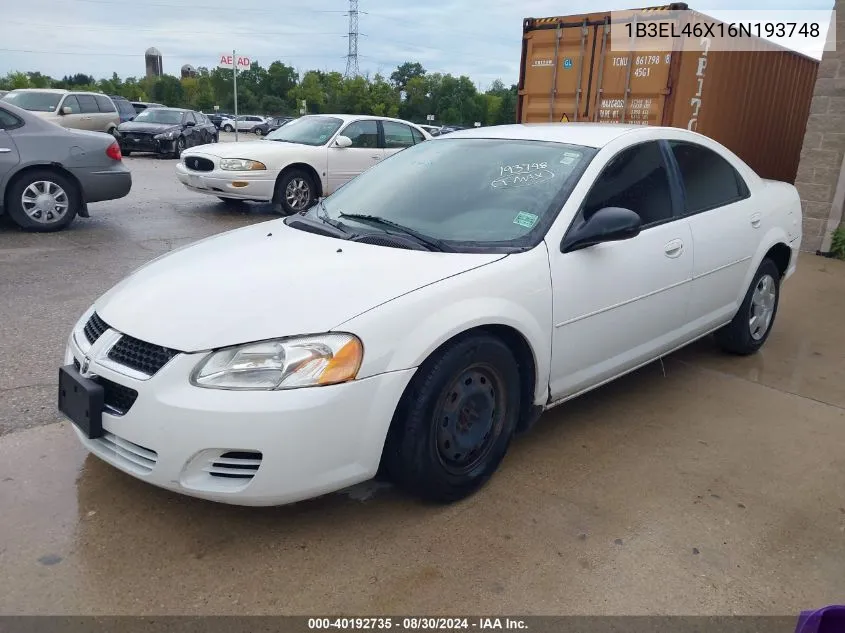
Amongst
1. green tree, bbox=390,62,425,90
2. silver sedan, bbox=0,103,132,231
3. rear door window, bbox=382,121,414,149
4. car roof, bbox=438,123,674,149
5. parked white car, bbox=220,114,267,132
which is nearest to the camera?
car roof, bbox=438,123,674,149

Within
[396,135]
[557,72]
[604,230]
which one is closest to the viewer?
[604,230]

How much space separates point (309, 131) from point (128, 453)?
8491mm

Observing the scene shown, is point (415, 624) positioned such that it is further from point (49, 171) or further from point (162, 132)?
point (162, 132)

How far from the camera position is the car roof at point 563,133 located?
3633mm

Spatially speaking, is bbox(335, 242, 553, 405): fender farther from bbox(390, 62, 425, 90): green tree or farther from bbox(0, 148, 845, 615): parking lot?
bbox(390, 62, 425, 90): green tree

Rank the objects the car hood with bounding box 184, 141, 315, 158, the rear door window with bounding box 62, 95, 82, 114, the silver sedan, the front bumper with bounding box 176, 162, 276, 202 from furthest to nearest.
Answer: the rear door window with bounding box 62, 95, 82, 114
the car hood with bounding box 184, 141, 315, 158
the front bumper with bounding box 176, 162, 276, 202
the silver sedan

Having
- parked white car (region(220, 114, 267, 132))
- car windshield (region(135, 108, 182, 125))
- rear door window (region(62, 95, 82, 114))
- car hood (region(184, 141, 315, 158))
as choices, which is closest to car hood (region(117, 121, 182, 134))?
car windshield (region(135, 108, 182, 125))

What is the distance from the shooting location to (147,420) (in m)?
2.44

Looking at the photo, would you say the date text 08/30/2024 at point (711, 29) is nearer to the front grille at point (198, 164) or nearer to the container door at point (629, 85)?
the container door at point (629, 85)

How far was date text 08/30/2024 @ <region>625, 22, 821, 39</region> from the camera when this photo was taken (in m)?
8.19

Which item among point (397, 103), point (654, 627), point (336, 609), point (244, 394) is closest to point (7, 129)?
point (244, 394)

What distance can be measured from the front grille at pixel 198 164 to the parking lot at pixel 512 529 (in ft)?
19.2

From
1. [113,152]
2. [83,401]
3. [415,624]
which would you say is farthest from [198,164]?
[415,624]

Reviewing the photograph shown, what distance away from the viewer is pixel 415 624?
7.44ft
